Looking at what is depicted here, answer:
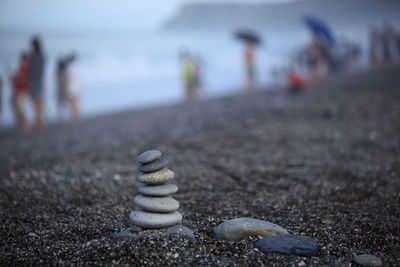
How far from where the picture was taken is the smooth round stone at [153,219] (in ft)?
9.73

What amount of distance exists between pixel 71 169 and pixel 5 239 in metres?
2.39

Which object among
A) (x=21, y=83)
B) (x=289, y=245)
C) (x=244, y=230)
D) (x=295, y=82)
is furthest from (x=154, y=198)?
(x=295, y=82)

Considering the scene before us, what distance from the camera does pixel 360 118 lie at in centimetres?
830

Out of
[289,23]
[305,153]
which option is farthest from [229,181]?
[289,23]

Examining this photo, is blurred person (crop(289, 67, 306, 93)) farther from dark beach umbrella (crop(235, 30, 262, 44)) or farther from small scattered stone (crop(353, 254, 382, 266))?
small scattered stone (crop(353, 254, 382, 266))

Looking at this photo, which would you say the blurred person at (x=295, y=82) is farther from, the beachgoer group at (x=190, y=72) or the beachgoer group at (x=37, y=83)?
the beachgoer group at (x=37, y=83)

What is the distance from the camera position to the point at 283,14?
130375mm

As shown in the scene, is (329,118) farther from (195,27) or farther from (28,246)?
(195,27)

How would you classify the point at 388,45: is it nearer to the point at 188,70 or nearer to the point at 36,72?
the point at 188,70

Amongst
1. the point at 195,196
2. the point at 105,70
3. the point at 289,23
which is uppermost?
the point at 289,23

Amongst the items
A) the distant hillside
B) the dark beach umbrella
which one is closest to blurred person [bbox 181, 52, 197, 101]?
the dark beach umbrella

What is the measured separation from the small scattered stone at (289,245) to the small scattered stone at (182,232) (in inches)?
20.3

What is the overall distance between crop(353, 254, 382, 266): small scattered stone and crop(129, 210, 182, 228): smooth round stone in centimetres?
137

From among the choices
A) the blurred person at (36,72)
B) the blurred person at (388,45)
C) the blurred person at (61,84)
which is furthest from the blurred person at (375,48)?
the blurred person at (36,72)
